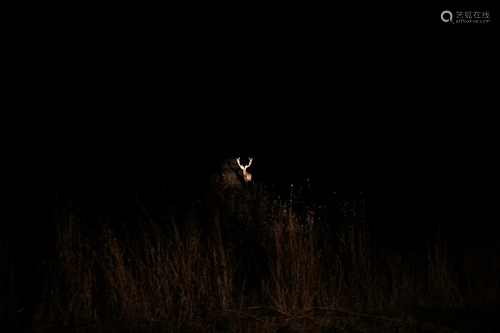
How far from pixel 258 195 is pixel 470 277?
11.5 feet

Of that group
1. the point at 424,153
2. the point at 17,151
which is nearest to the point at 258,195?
the point at 17,151

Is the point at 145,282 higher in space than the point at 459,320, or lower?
higher

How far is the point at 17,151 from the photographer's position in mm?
9578

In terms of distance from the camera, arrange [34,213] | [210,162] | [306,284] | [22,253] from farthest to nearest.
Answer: [210,162]
[34,213]
[22,253]
[306,284]

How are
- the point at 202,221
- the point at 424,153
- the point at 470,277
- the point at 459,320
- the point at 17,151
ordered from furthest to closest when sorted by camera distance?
the point at 424,153, the point at 17,151, the point at 202,221, the point at 470,277, the point at 459,320

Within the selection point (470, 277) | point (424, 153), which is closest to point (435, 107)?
point (424, 153)

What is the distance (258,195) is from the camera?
753 cm

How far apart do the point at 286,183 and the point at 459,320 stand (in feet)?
33.2

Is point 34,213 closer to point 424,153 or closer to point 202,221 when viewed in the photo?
point 202,221

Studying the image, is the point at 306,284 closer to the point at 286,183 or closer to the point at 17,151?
the point at 17,151

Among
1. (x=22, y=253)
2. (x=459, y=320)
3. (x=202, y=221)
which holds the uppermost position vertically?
(x=202, y=221)

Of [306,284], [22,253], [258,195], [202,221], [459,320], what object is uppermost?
[258,195]

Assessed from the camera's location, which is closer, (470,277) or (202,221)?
(470,277)

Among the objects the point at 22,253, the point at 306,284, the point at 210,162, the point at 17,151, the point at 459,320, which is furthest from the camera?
the point at 210,162
